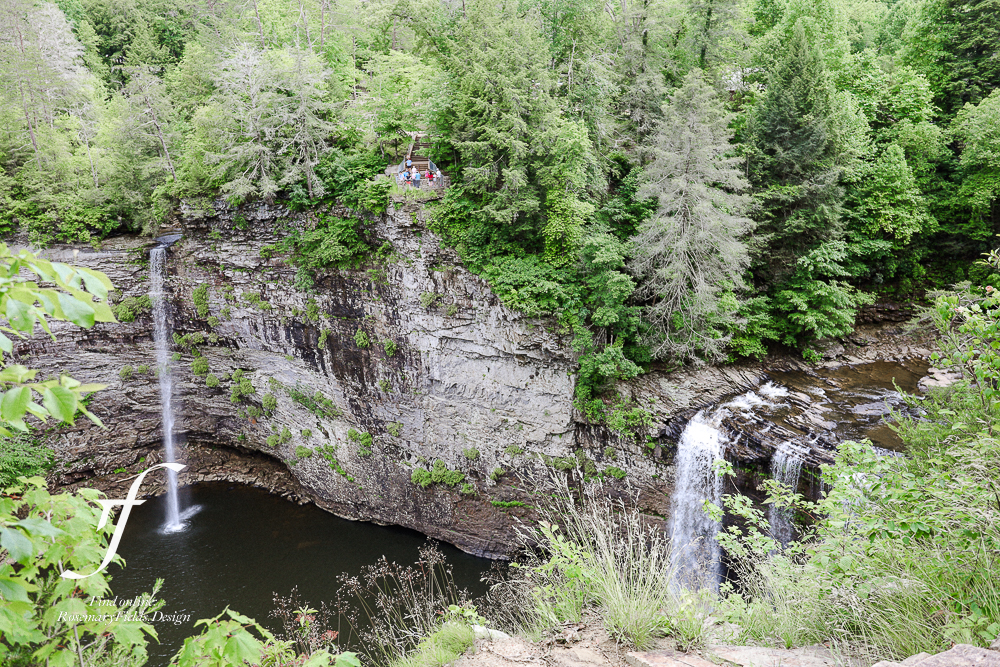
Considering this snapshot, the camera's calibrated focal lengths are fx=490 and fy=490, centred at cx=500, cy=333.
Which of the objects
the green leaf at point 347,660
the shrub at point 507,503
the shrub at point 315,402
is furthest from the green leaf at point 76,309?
the shrub at point 315,402

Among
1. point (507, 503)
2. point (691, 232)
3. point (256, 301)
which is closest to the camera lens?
point (691, 232)

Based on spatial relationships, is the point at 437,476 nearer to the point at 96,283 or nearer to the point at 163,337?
the point at 163,337

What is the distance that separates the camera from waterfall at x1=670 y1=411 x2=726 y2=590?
12.1 m

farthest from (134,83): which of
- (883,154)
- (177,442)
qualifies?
(883,154)

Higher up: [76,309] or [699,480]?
[76,309]

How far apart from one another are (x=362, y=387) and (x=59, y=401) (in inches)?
602

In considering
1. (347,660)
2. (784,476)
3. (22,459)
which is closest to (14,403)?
(347,660)

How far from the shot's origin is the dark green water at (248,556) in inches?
541

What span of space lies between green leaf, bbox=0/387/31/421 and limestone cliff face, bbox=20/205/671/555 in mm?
12568

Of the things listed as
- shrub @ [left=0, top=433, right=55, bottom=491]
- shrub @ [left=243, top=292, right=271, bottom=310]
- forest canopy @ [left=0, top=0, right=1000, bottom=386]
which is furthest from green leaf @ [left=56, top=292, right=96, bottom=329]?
shrub @ [left=0, top=433, right=55, bottom=491]

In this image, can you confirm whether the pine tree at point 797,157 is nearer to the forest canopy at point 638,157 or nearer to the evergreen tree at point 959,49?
the forest canopy at point 638,157

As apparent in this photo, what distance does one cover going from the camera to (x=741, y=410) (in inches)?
506

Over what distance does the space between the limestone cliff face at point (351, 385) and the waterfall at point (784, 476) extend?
261cm

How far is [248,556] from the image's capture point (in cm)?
1555
